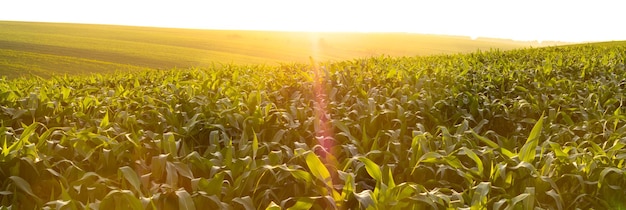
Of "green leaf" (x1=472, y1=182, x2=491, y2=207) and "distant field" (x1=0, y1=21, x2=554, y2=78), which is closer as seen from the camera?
"green leaf" (x1=472, y1=182, x2=491, y2=207)

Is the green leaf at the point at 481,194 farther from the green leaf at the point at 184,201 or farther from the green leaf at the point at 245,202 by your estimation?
the green leaf at the point at 184,201

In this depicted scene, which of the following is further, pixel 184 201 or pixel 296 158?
pixel 296 158

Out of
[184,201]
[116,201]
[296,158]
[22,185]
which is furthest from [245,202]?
[22,185]

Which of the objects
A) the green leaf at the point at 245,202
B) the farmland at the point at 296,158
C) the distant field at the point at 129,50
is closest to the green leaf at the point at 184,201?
the farmland at the point at 296,158

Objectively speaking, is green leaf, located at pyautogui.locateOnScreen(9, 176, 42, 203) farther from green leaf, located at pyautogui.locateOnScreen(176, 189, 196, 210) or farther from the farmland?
green leaf, located at pyautogui.locateOnScreen(176, 189, 196, 210)

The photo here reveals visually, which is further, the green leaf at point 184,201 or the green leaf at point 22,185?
the green leaf at point 22,185

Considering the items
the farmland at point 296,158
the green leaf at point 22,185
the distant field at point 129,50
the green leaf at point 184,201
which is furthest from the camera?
the distant field at point 129,50

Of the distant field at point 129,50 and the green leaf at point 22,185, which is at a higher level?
the green leaf at point 22,185

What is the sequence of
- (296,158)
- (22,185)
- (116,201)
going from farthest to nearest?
(296,158) < (22,185) < (116,201)

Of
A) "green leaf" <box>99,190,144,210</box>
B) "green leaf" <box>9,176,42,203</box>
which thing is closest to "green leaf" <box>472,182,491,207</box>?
"green leaf" <box>99,190,144,210</box>

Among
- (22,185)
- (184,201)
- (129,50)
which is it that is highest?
(184,201)

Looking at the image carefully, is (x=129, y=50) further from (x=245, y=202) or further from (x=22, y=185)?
(x=245, y=202)

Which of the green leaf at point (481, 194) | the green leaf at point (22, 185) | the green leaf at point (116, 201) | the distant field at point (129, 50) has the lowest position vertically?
the distant field at point (129, 50)

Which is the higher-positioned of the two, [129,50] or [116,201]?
[116,201]
